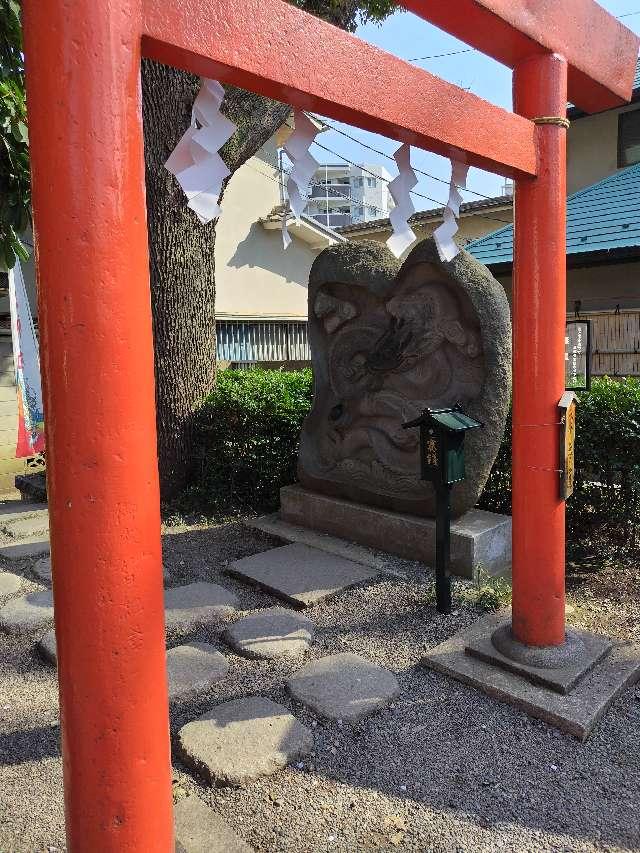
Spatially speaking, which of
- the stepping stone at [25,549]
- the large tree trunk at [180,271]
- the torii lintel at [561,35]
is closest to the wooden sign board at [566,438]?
the torii lintel at [561,35]

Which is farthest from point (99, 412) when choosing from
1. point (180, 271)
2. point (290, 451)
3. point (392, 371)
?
point (180, 271)

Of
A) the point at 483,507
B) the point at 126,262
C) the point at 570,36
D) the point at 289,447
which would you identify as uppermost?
the point at 570,36

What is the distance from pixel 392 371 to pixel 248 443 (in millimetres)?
1835

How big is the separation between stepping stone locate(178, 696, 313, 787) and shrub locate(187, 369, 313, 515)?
3.34 meters

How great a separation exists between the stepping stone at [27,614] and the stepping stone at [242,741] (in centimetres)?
153

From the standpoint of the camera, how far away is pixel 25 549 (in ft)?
17.1

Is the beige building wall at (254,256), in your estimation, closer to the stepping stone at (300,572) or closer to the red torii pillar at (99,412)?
the stepping stone at (300,572)

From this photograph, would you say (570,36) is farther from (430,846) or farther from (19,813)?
(19,813)

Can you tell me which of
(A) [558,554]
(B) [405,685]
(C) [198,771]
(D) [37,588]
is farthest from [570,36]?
(D) [37,588]

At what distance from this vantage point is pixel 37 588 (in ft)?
14.4

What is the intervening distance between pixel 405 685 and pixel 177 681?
1123mm

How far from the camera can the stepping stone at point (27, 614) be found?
147 inches

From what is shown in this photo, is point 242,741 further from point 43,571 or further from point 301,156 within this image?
point 43,571

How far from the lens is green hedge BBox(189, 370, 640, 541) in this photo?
15.0 ft
